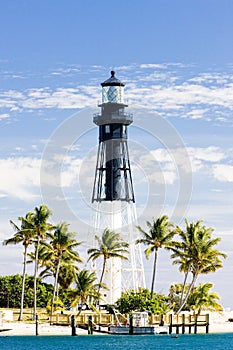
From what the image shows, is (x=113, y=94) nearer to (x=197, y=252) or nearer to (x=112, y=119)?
(x=112, y=119)

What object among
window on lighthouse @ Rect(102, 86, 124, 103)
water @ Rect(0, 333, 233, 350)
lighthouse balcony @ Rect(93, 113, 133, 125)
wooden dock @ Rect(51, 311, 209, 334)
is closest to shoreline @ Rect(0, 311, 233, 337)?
water @ Rect(0, 333, 233, 350)

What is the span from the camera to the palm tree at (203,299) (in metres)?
90.7

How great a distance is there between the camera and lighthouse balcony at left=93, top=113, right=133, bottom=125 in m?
92.4

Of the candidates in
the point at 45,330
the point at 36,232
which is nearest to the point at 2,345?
the point at 45,330

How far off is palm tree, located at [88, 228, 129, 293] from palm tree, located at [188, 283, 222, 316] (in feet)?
35.1

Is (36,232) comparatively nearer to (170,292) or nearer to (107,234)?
(107,234)

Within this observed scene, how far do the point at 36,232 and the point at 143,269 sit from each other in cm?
1538

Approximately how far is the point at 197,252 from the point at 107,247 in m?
10.3

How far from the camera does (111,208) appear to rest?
89812 millimetres

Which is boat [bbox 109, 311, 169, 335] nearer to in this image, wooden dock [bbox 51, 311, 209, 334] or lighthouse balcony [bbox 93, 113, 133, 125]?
wooden dock [bbox 51, 311, 209, 334]

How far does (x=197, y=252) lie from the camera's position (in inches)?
3391

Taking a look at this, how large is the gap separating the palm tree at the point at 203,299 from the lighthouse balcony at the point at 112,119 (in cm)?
2244

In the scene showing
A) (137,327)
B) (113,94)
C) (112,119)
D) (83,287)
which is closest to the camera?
(137,327)

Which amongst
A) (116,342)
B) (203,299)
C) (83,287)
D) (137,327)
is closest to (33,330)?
(83,287)
